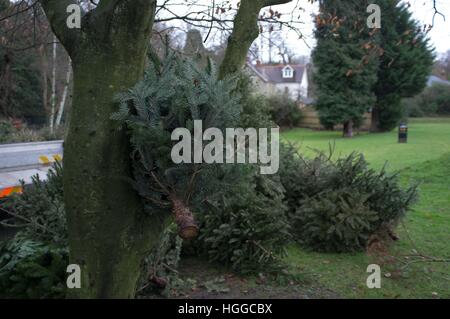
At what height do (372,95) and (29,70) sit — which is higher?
(29,70)

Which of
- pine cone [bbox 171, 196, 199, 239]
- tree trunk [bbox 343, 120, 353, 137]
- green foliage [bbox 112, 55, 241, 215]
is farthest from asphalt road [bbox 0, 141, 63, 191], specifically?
tree trunk [bbox 343, 120, 353, 137]

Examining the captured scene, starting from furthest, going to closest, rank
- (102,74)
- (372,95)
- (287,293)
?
(372,95) < (287,293) < (102,74)

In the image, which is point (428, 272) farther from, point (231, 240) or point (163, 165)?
point (163, 165)

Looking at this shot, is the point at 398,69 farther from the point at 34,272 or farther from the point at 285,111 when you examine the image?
the point at 34,272

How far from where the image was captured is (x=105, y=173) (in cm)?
267

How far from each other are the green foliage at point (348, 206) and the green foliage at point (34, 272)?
384 cm

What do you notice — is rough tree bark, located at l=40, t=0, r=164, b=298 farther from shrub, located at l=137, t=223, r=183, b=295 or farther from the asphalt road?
the asphalt road

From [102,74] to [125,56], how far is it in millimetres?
186

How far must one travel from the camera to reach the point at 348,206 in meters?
6.15

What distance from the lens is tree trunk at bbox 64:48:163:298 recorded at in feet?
8.71

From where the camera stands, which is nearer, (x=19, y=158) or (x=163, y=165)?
(x=163, y=165)

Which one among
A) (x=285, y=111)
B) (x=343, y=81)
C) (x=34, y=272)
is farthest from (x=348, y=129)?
(x=34, y=272)

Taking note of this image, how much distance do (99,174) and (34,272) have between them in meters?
1.58
